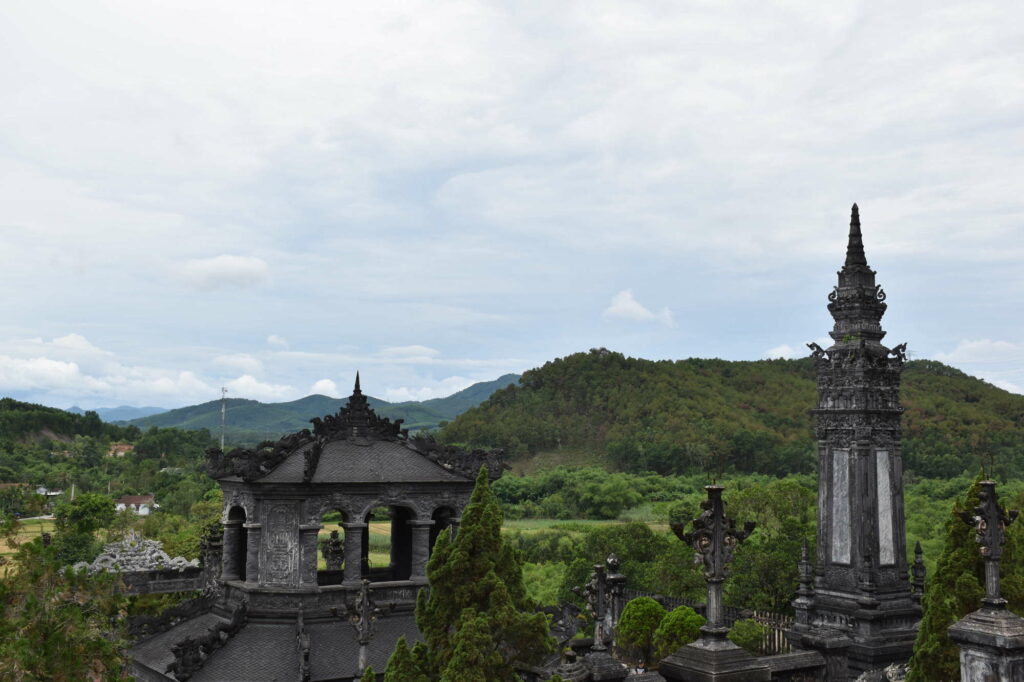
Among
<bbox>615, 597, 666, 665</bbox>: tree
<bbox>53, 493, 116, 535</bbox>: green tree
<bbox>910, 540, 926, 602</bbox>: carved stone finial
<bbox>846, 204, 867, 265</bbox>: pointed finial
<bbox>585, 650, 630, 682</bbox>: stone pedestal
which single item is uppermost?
<bbox>846, 204, 867, 265</bbox>: pointed finial

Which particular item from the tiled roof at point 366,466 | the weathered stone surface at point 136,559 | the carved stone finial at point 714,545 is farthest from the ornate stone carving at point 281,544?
the carved stone finial at point 714,545

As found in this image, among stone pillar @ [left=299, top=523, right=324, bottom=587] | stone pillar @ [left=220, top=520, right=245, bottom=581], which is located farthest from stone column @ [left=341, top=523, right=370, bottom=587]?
stone pillar @ [left=220, top=520, right=245, bottom=581]

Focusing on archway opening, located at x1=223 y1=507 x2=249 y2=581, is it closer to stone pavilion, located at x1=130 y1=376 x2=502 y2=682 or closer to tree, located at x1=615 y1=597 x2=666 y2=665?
stone pavilion, located at x1=130 y1=376 x2=502 y2=682

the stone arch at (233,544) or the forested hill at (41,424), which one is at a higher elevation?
the forested hill at (41,424)

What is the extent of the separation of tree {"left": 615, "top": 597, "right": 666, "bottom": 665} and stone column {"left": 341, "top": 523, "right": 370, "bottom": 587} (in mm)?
13505

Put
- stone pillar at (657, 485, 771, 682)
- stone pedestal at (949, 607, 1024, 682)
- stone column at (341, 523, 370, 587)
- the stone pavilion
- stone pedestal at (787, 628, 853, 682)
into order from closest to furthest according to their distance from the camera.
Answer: stone pedestal at (949, 607, 1024, 682) → stone pillar at (657, 485, 771, 682) → stone pedestal at (787, 628, 853, 682) → the stone pavilion → stone column at (341, 523, 370, 587)

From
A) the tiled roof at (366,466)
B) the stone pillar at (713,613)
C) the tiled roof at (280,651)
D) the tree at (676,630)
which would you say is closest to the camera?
the stone pillar at (713,613)

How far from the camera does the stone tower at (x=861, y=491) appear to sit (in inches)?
977

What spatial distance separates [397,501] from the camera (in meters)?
21.9

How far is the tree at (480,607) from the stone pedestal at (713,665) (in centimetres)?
434

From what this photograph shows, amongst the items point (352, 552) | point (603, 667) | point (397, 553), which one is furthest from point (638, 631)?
point (603, 667)

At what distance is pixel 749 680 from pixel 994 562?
3405 millimetres

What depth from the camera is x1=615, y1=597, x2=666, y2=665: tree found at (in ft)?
104

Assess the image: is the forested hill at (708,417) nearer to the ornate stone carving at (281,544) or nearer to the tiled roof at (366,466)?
the tiled roof at (366,466)
